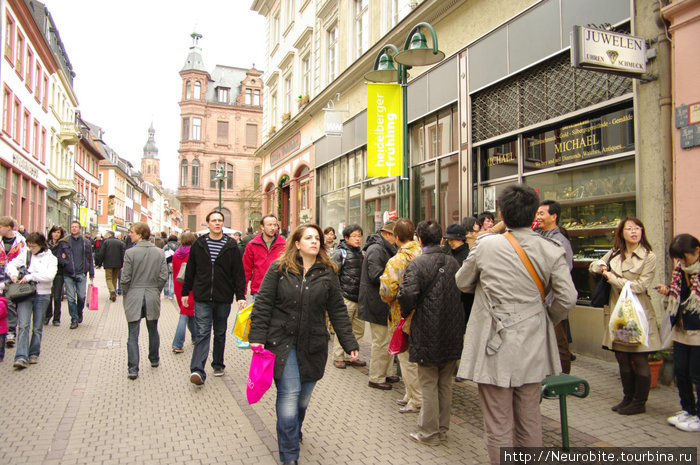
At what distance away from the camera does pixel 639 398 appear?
4859 mm

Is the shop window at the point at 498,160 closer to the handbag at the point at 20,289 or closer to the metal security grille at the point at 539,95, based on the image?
the metal security grille at the point at 539,95

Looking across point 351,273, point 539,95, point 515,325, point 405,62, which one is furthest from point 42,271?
point 539,95

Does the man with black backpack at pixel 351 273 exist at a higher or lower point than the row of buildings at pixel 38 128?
lower

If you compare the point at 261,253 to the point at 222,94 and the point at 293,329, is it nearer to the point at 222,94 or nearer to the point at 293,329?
the point at 293,329

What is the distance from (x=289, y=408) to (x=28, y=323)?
4712mm

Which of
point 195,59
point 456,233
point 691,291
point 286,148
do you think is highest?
point 195,59

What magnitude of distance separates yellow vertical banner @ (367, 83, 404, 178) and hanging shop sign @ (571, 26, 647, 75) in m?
5.63

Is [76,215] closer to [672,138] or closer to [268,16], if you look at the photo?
[268,16]

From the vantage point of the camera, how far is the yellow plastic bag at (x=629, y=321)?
4.62 m

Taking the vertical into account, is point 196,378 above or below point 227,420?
above

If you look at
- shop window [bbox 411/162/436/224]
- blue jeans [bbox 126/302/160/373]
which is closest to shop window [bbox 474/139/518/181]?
shop window [bbox 411/162/436/224]

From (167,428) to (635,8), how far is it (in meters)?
7.20

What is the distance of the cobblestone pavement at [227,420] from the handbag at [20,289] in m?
0.90

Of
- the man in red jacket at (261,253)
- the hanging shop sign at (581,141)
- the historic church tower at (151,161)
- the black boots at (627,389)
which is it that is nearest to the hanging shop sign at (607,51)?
the hanging shop sign at (581,141)
